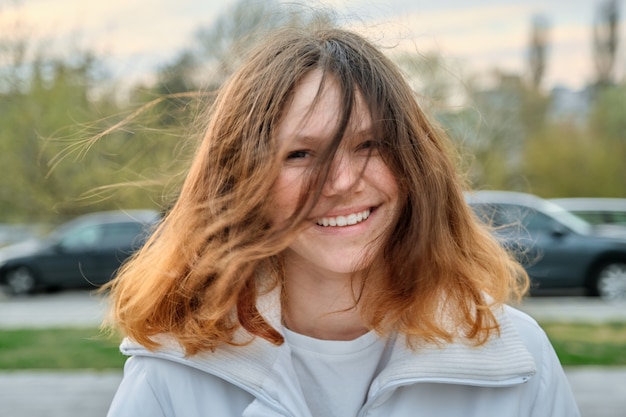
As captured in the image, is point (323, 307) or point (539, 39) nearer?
point (323, 307)

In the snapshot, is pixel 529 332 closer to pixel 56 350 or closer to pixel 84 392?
pixel 84 392

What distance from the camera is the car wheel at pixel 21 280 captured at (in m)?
14.2

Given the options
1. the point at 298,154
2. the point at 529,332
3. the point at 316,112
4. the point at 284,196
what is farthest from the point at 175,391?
the point at 529,332

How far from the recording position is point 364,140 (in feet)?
6.13

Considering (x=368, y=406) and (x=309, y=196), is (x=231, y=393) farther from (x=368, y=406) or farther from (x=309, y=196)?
(x=309, y=196)

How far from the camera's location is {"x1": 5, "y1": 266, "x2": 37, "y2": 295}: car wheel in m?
14.2

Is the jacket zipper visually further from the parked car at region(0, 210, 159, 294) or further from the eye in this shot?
the parked car at region(0, 210, 159, 294)

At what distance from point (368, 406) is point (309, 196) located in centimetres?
52

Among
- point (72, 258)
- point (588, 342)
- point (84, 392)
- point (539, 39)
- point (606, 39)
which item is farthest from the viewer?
point (539, 39)

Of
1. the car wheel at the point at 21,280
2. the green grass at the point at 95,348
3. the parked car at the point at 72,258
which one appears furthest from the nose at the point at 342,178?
the car wheel at the point at 21,280

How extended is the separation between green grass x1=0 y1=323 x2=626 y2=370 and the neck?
489 centimetres

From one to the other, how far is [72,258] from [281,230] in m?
12.9

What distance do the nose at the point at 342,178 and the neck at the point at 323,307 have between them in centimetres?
30

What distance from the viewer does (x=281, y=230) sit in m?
1.88
